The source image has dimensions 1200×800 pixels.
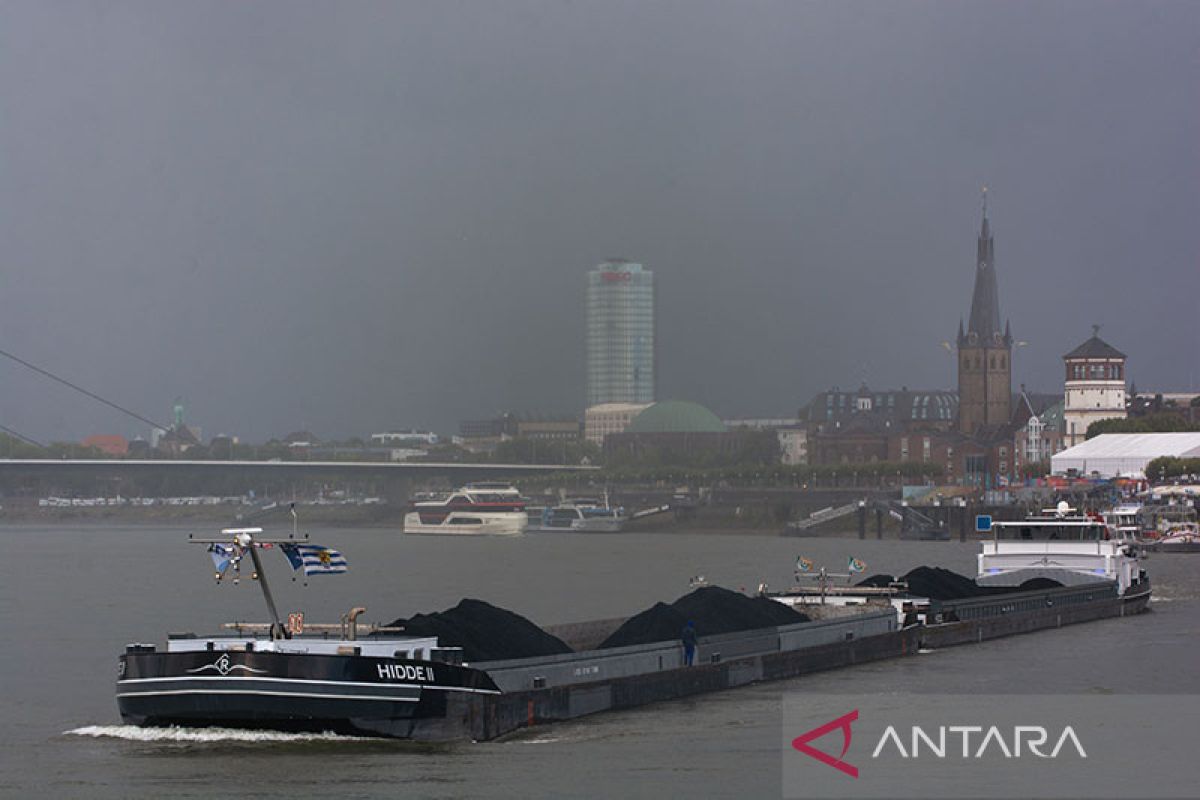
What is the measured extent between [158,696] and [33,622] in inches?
1080

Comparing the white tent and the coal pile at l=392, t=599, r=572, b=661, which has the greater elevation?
the white tent

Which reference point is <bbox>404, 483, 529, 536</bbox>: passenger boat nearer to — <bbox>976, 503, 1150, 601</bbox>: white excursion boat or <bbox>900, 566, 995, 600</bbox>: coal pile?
<bbox>976, 503, 1150, 601</bbox>: white excursion boat

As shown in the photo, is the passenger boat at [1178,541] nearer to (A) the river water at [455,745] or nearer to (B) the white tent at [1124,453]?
(A) the river water at [455,745]

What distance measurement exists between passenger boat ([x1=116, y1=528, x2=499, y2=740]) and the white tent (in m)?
130

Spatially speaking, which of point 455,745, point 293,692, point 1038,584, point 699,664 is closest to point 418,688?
point 455,745

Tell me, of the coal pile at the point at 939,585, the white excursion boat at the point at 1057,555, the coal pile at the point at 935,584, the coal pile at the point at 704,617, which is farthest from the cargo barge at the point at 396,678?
the white excursion boat at the point at 1057,555

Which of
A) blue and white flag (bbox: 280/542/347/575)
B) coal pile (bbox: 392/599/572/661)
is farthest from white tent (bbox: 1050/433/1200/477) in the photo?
blue and white flag (bbox: 280/542/347/575)

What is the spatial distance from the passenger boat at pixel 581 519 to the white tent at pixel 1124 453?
129ft

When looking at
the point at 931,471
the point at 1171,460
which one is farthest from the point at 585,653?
the point at 931,471

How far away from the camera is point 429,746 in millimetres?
27297

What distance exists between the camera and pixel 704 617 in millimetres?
36844

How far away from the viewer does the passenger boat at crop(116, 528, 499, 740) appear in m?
26.7

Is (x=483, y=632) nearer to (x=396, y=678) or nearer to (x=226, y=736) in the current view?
(x=396, y=678)

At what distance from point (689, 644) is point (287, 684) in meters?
9.85
